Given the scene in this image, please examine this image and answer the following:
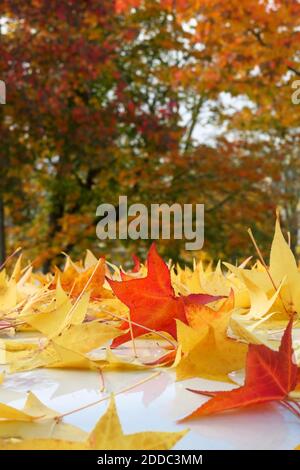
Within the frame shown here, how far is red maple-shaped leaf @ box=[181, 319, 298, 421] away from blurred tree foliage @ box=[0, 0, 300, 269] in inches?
143

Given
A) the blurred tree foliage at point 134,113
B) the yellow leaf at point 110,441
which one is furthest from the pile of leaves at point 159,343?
the blurred tree foliage at point 134,113

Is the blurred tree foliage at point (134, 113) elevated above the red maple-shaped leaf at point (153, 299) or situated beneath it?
elevated above

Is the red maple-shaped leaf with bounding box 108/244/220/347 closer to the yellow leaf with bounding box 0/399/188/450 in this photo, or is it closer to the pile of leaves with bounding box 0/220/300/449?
the pile of leaves with bounding box 0/220/300/449

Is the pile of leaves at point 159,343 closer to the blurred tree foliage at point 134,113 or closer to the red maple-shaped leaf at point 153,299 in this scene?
the red maple-shaped leaf at point 153,299

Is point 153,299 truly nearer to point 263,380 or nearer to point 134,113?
point 263,380

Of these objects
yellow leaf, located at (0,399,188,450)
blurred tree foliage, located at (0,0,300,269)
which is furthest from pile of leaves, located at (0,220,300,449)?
blurred tree foliage, located at (0,0,300,269)

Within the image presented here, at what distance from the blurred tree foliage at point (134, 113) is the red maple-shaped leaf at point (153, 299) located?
3558 mm

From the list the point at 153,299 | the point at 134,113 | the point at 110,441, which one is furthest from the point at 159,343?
the point at 134,113

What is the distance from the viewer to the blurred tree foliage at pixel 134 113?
13.4 ft

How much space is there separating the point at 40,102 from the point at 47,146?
55cm

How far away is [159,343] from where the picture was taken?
371 millimetres

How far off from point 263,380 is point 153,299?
0.35 ft

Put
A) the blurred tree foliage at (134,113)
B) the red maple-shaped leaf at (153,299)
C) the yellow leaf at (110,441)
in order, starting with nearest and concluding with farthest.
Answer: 1. the yellow leaf at (110,441)
2. the red maple-shaped leaf at (153,299)
3. the blurred tree foliage at (134,113)
